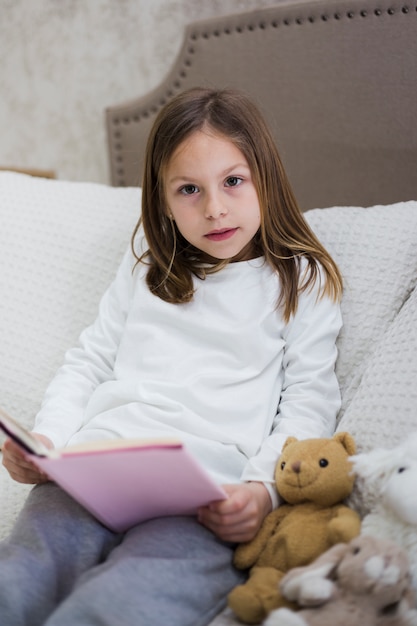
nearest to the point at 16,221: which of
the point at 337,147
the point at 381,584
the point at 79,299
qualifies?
the point at 79,299

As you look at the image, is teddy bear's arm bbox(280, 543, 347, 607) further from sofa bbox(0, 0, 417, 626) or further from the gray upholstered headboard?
the gray upholstered headboard

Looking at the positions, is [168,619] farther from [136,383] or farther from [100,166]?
[100,166]

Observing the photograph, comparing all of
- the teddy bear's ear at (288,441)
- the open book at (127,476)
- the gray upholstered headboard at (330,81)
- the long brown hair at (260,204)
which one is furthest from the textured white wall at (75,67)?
the open book at (127,476)

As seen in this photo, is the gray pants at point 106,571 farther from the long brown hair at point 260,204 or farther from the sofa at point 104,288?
the long brown hair at point 260,204

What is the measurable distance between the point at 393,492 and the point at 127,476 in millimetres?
305

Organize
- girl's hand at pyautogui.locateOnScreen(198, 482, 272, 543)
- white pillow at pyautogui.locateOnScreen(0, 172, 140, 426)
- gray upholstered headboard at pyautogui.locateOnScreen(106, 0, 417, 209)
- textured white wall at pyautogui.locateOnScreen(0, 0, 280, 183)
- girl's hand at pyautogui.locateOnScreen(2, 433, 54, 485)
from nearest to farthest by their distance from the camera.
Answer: girl's hand at pyautogui.locateOnScreen(198, 482, 272, 543), girl's hand at pyautogui.locateOnScreen(2, 433, 54, 485), white pillow at pyautogui.locateOnScreen(0, 172, 140, 426), gray upholstered headboard at pyautogui.locateOnScreen(106, 0, 417, 209), textured white wall at pyautogui.locateOnScreen(0, 0, 280, 183)

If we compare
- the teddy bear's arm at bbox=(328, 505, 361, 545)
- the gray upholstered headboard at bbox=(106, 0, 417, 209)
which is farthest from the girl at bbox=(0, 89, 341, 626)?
the gray upholstered headboard at bbox=(106, 0, 417, 209)

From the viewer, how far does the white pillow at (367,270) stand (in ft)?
3.85

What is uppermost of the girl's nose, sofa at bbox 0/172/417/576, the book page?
the girl's nose

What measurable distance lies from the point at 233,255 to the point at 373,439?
0.36 m

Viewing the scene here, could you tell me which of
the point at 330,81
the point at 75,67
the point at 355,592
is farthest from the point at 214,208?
the point at 75,67

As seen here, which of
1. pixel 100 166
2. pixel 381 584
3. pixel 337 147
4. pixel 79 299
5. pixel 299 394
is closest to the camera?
pixel 381 584

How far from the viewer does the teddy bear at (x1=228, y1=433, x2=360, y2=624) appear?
0.85m

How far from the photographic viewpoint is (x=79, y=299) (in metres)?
1.43
